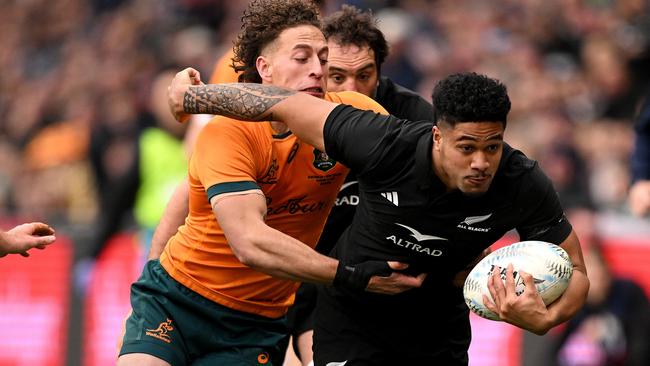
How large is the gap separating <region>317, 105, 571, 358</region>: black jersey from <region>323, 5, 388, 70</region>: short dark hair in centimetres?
134

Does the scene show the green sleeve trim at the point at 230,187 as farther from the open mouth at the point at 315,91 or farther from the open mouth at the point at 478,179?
the open mouth at the point at 478,179

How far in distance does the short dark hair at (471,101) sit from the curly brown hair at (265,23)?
0.94 metres

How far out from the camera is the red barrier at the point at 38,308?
12273 millimetres

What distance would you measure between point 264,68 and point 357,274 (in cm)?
119

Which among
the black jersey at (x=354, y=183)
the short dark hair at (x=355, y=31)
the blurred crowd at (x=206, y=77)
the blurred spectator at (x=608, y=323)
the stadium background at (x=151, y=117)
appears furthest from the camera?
the blurred crowd at (x=206, y=77)

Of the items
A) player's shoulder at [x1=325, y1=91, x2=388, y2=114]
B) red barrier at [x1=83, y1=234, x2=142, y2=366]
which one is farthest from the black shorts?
red barrier at [x1=83, y1=234, x2=142, y2=366]

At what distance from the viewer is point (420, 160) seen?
232 inches

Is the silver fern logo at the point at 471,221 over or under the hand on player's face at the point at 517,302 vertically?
over

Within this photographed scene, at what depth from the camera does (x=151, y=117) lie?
1379cm

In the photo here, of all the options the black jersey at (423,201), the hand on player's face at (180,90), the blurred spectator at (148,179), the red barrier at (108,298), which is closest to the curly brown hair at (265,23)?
the hand on player's face at (180,90)

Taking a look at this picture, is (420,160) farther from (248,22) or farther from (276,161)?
(248,22)

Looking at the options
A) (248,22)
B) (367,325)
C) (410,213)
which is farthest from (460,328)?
(248,22)

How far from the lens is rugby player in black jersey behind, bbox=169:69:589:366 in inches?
224

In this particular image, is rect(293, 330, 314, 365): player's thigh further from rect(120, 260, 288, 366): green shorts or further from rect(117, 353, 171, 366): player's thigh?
rect(117, 353, 171, 366): player's thigh
